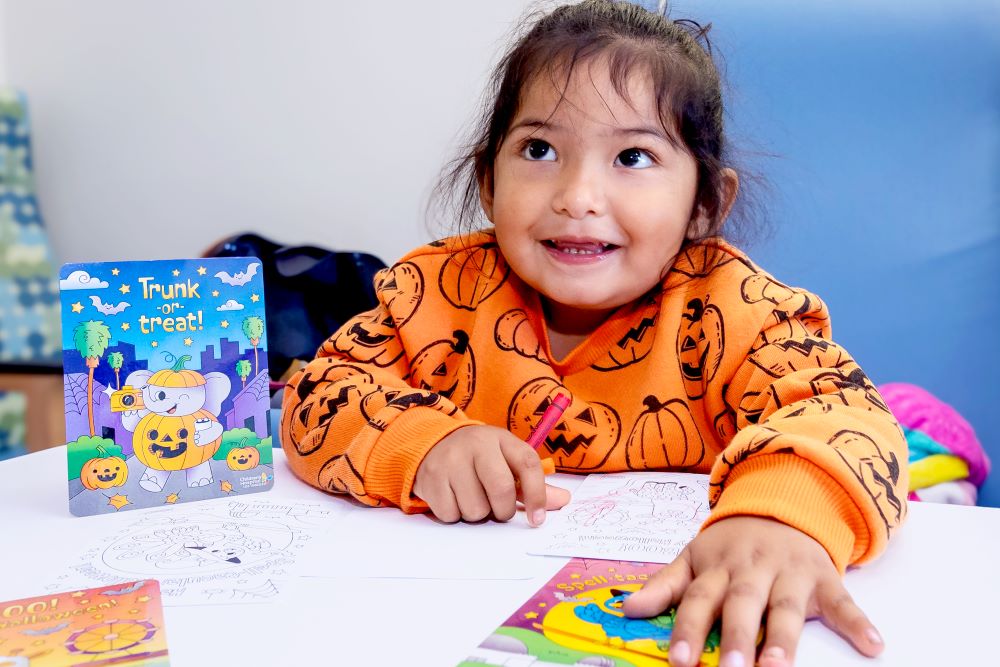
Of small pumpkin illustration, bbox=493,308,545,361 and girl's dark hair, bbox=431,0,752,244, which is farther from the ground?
girl's dark hair, bbox=431,0,752,244

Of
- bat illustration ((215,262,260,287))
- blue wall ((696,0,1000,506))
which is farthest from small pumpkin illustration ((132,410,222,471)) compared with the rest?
blue wall ((696,0,1000,506))

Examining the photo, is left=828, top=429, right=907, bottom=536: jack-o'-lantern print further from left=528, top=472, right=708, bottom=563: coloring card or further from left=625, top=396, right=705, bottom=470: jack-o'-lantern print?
left=625, top=396, right=705, bottom=470: jack-o'-lantern print

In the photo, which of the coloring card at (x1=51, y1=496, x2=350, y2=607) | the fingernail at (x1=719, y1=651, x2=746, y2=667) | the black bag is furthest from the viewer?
the black bag

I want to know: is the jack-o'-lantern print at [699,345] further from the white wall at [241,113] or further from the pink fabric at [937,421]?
the white wall at [241,113]

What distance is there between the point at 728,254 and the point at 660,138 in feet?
0.46

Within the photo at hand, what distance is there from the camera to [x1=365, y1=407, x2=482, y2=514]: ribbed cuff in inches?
27.7

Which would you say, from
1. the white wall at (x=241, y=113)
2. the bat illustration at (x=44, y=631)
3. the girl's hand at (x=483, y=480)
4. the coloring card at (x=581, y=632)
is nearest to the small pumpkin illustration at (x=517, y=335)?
the girl's hand at (x=483, y=480)

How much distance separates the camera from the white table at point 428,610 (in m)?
0.43

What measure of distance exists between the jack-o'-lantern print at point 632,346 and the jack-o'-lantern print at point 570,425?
0.05m

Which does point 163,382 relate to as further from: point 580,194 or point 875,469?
point 875,469

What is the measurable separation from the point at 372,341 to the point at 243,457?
256 mm

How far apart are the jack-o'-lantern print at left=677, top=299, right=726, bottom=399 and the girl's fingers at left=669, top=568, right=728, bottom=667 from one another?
387 mm

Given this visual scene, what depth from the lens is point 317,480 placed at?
2.52ft

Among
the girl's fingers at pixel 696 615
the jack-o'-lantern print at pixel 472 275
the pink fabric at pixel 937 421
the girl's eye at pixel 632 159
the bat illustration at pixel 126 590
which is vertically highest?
the girl's eye at pixel 632 159
